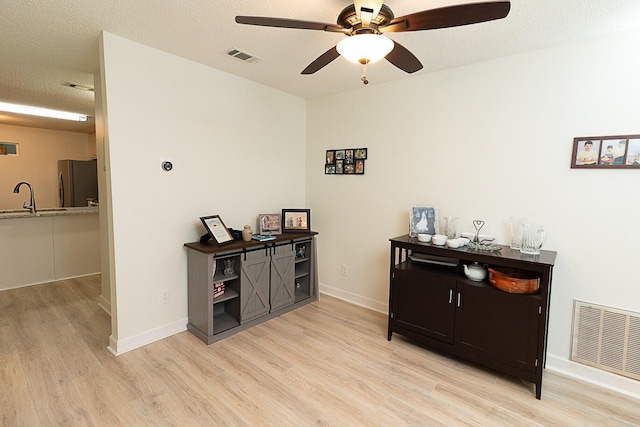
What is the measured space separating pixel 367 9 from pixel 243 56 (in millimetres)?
1500

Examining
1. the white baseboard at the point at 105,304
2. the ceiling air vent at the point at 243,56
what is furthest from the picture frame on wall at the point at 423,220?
the white baseboard at the point at 105,304

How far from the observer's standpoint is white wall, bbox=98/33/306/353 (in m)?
2.41

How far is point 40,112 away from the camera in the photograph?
465 cm

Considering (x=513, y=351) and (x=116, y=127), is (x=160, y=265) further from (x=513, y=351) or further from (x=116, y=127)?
(x=513, y=351)

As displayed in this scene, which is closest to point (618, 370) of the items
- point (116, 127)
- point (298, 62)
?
point (298, 62)

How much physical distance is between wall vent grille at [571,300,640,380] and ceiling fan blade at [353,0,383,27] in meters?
2.43

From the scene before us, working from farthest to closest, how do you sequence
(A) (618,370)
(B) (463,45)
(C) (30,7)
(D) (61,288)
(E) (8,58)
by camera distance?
1. (D) (61,288)
2. (E) (8,58)
3. (B) (463,45)
4. (A) (618,370)
5. (C) (30,7)

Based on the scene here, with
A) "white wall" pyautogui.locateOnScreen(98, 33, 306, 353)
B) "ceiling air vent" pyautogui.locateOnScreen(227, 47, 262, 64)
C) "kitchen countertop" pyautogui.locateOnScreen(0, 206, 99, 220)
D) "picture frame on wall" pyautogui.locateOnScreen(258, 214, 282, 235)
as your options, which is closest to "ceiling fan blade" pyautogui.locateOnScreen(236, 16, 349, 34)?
"ceiling air vent" pyautogui.locateOnScreen(227, 47, 262, 64)

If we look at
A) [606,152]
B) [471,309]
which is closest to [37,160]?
[471,309]

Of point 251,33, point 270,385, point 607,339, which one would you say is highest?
point 251,33

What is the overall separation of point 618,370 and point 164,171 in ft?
12.2

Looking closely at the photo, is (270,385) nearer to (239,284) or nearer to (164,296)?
(239,284)

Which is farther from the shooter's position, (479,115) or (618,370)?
(479,115)

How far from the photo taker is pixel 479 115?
2.67 meters
